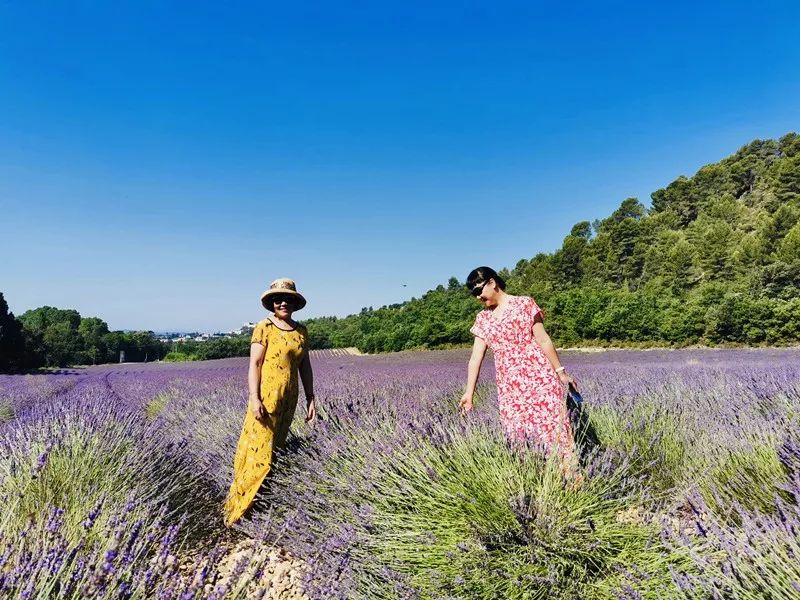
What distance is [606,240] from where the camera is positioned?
5281 cm

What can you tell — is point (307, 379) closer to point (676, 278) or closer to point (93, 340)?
point (676, 278)

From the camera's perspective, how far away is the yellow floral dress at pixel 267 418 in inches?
111

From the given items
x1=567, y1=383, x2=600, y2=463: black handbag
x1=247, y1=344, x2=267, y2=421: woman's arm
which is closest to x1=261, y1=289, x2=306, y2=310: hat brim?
x1=247, y1=344, x2=267, y2=421: woman's arm

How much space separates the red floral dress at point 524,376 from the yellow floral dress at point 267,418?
1264 mm

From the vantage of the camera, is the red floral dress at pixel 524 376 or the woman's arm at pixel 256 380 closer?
the red floral dress at pixel 524 376

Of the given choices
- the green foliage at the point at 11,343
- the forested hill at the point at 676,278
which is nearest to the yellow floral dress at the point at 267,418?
the forested hill at the point at 676,278

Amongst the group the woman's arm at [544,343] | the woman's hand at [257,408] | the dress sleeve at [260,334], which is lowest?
the woman's hand at [257,408]

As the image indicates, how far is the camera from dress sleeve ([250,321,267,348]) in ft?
9.76

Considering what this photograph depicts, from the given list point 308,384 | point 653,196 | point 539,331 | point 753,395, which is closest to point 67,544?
point 308,384

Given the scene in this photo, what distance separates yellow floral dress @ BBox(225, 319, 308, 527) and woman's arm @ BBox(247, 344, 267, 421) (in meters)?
0.03

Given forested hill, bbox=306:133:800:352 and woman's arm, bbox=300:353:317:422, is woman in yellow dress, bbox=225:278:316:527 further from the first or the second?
forested hill, bbox=306:133:800:352

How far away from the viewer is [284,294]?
121 inches

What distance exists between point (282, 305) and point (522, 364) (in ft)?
4.94

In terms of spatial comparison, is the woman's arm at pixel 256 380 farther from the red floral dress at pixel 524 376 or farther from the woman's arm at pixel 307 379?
the red floral dress at pixel 524 376
